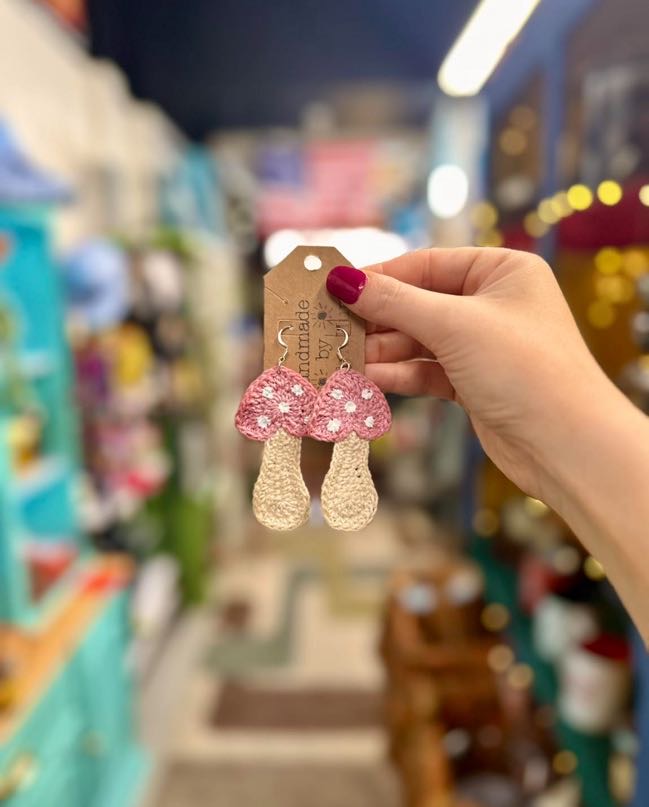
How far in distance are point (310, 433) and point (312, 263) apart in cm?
14

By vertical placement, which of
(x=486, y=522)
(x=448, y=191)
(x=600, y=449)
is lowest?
(x=486, y=522)

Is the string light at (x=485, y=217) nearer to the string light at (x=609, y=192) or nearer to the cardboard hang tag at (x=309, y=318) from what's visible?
the string light at (x=609, y=192)

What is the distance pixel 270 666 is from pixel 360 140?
2204 millimetres

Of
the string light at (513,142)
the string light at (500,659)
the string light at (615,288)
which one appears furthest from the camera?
the string light at (500,659)

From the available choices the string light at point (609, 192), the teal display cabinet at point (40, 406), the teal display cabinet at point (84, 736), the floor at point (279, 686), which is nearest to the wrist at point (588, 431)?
the string light at point (609, 192)

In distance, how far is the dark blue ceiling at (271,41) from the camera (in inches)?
20.1

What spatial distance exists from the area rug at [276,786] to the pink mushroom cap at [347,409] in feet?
5.00

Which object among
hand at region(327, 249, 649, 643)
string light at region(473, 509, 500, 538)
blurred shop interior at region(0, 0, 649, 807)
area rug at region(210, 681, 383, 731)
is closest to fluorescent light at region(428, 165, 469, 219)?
blurred shop interior at region(0, 0, 649, 807)

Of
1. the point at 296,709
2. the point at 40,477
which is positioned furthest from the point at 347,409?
the point at 296,709

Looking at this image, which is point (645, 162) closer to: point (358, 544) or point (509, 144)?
point (509, 144)

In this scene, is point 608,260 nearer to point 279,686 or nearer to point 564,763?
point 564,763

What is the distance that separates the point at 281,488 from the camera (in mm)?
485

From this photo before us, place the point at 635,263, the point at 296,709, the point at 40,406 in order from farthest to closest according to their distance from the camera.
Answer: the point at 296,709 → the point at 40,406 → the point at 635,263

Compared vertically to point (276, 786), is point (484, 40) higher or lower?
higher
